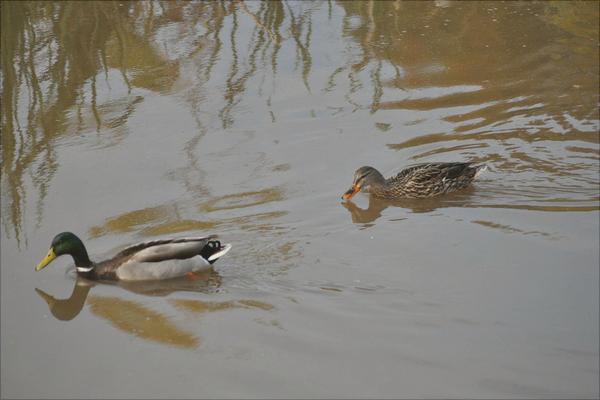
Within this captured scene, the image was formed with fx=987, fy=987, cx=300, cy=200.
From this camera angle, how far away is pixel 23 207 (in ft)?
30.6

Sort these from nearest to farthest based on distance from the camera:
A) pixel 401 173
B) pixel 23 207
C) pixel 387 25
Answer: pixel 23 207, pixel 401 173, pixel 387 25

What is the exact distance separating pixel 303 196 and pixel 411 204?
1.19 metres

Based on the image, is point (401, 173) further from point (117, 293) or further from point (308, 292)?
point (117, 293)

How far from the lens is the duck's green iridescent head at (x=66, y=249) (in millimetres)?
8172

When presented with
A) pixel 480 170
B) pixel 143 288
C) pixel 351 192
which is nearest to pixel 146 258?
pixel 143 288

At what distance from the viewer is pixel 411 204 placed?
10000 millimetres

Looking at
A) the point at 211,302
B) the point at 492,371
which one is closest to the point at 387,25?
the point at 211,302

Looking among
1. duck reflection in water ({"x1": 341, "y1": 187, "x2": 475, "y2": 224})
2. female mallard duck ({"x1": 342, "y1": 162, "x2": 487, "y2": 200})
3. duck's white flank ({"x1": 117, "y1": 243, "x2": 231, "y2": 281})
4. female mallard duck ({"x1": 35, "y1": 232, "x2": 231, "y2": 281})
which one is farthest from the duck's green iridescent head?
female mallard duck ({"x1": 342, "y1": 162, "x2": 487, "y2": 200})

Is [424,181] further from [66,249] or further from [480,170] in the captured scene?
[66,249]

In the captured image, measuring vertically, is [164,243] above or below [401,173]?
above

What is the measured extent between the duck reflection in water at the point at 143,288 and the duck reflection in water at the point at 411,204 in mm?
1845

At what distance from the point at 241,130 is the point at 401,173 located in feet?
6.58

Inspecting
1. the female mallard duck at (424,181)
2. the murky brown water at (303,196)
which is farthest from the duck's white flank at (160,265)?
the female mallard duck at (424,181)

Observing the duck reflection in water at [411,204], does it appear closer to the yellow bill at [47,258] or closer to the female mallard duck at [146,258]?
the female mallard duck at [146,258]
